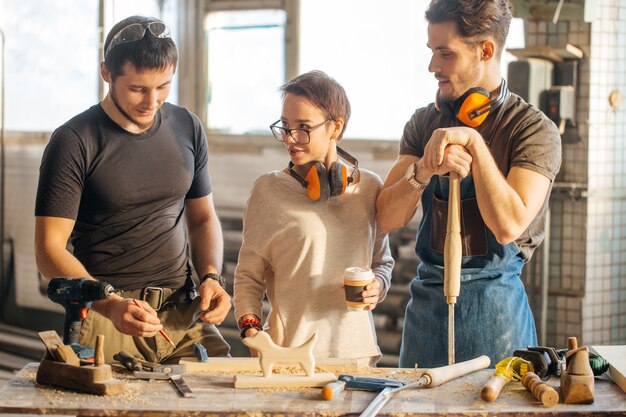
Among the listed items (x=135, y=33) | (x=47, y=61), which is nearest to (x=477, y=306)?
(x=135, y=33)

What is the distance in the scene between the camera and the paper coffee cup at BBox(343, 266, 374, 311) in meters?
2.57

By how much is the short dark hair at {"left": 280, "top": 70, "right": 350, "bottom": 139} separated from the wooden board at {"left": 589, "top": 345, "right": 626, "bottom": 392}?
111 cm

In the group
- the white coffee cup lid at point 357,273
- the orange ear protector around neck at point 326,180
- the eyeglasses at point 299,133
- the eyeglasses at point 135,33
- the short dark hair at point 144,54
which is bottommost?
the white coffee cup lid at point 357,273

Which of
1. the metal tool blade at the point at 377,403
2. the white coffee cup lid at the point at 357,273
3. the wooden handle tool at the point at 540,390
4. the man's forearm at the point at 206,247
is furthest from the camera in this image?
the man's forearm at the point at 206,247

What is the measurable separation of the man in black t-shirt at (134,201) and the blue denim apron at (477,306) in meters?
0.69

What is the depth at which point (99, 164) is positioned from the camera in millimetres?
2865

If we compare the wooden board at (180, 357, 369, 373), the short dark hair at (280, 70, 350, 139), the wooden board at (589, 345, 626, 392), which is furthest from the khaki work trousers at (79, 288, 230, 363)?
the wooden board at (589, 345, 626, 392)

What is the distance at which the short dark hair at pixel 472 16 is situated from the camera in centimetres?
260

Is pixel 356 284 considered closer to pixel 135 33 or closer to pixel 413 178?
pixel 413 178

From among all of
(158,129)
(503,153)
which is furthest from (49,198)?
(503,153)

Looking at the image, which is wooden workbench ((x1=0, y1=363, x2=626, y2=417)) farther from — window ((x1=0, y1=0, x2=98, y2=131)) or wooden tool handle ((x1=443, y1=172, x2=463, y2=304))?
window ((x1=0, y1=0, x2=98, y2=131))

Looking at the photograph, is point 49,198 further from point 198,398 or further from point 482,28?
point 482,28

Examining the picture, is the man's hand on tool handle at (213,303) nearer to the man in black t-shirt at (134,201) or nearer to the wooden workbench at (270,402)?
the man in black t-shirt at (134,201)

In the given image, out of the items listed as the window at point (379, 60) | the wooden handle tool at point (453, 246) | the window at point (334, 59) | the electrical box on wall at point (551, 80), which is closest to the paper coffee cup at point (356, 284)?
the wooden handle tool at point (453, 246)
